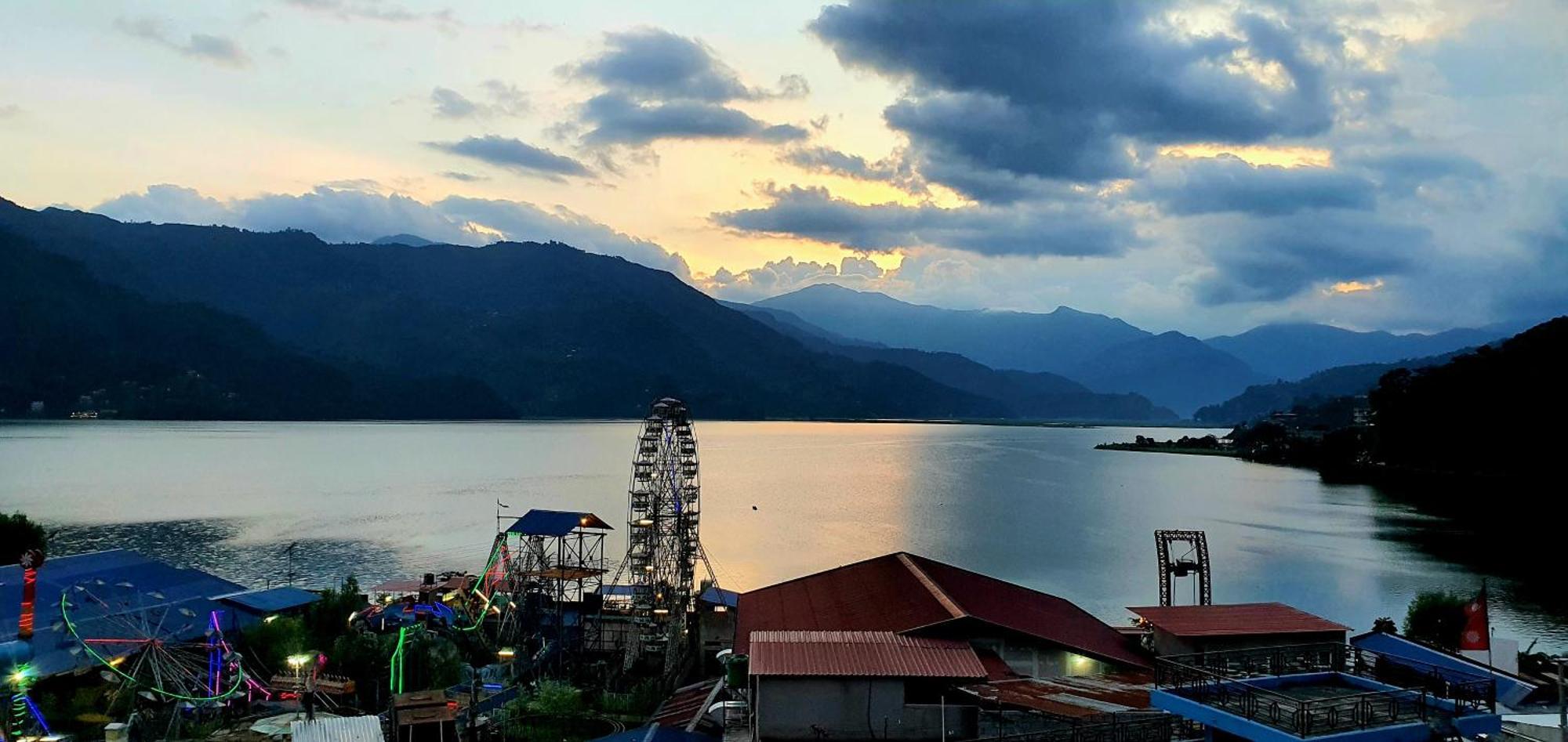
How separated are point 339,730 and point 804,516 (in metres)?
66.2

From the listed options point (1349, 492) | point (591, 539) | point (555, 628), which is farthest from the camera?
point (1349, 492)

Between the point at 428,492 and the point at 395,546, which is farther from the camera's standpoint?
the point at 428,492

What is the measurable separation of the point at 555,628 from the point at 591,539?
35567mm

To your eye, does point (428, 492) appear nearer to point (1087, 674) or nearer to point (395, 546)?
point (395, 546)

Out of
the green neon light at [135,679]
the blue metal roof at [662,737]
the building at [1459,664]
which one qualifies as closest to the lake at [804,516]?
the building at [1459,664]

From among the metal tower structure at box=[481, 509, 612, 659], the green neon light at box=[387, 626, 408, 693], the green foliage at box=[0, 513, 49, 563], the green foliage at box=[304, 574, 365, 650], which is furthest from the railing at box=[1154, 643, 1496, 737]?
the green foliage at box=[0, 513, 49, 563]

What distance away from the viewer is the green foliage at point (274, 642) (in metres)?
25.6

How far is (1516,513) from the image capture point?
78188 millimetres

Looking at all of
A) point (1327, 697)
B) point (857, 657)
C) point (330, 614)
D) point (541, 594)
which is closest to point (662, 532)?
point (541, 594)

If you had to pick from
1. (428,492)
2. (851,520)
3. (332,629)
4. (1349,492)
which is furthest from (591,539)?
(1349,492)

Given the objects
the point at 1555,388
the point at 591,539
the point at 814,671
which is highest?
the point at 1555,388

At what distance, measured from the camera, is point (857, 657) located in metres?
15.5

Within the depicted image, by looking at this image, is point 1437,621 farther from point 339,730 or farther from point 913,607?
point 339,730

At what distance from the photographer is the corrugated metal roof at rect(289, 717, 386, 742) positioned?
1755 cm
